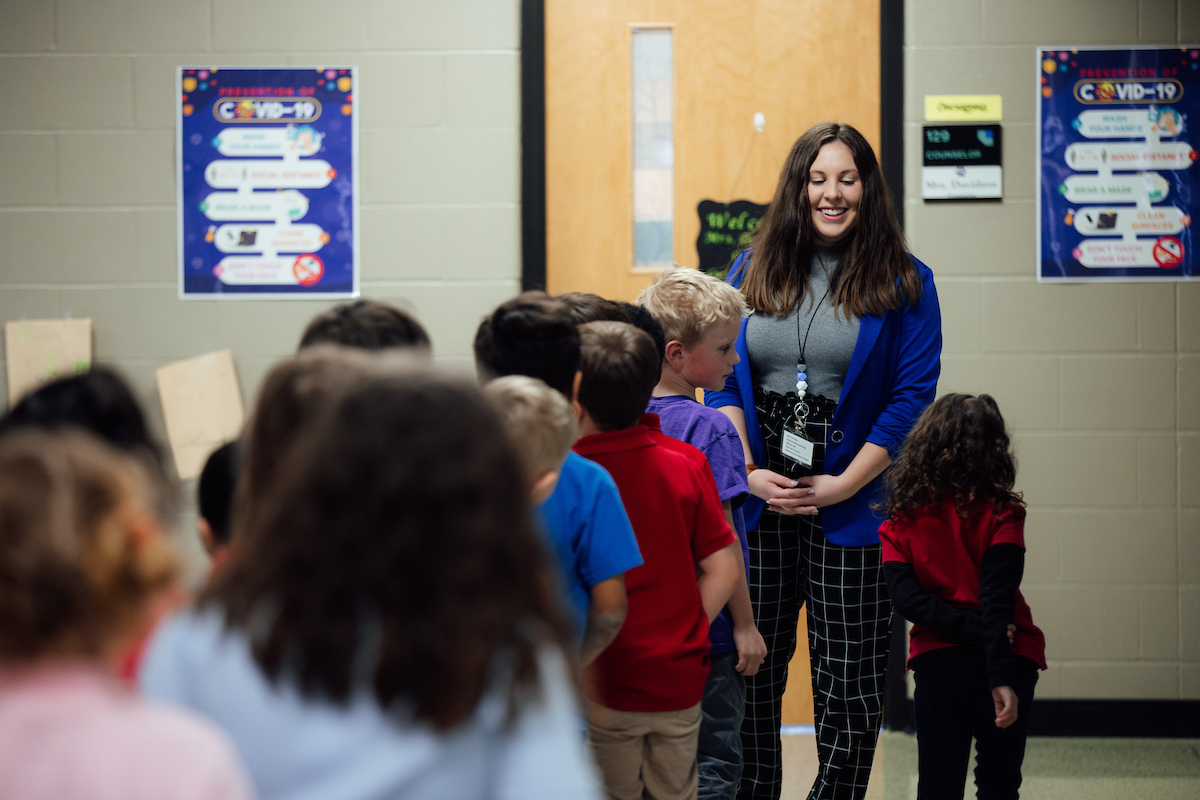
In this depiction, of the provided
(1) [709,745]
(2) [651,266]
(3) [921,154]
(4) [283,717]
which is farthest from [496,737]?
(3) [921,154]

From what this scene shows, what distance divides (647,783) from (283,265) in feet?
6.34

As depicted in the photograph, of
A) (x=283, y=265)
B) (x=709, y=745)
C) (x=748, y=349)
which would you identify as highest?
(x=283, y=265)

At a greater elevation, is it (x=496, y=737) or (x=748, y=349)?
(x=748, y=349)

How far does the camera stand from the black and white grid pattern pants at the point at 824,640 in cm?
192

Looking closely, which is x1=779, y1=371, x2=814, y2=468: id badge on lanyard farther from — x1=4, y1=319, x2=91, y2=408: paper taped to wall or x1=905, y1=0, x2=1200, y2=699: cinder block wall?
x1=4, y1=319, x2=91, y2=408: paper taped to wall

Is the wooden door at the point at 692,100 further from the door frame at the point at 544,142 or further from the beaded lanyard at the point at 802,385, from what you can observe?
the beaded lanyard at the point at 802,385

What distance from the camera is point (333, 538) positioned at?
659 millimetres

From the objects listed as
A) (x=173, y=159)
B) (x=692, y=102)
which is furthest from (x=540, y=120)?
(x=173, y=159)

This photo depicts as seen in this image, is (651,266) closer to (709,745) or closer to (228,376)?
(228,376)

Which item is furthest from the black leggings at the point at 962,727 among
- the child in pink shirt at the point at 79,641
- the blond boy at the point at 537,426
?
the child in pink shirt at the point at 79,641

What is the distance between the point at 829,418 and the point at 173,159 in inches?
80.0

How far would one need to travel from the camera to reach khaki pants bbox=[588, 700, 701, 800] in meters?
1.46

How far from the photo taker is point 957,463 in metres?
1.73

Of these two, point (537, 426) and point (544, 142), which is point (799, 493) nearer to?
point (537, 426)
